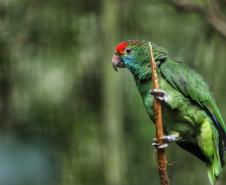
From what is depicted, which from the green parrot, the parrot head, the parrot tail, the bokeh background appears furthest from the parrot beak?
the bokeh background

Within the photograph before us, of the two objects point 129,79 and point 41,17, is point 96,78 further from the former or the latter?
point 41,17

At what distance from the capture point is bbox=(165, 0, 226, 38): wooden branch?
4809 millimetres

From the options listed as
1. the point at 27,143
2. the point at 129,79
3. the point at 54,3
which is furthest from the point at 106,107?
the point at 54,3

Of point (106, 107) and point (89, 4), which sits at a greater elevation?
point (89, 4)

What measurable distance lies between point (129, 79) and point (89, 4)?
57 cm

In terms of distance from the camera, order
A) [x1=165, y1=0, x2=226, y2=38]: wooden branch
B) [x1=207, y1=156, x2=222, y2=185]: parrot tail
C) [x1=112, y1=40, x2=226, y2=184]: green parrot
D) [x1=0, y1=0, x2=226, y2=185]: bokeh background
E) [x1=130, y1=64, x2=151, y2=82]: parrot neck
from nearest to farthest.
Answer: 1. [x1=207, y1=156, x2=222, y2=185]: parrot tail
2. [x1=112, y1=40, x2=226, y2=184]: green parrot
3. [x1=130, y1=64, x2=151, y2=82]: parrot neck
4. [x1=165, y1=0, x2=226, y2=38]: wooden branch
5. [x1=0, y1=0, x2=226, y2=185]: bokeh background

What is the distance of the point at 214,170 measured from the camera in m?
3.56

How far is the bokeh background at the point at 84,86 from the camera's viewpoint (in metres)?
5.00

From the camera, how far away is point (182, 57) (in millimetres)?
5090

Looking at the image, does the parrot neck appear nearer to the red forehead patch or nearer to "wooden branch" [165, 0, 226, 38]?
the red forehead patch

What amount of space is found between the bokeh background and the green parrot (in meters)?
1.17

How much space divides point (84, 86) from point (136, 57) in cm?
136

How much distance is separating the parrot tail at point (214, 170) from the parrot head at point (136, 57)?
0.53 metres

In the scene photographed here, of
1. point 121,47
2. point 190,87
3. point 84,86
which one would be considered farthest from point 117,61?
point 84,86
